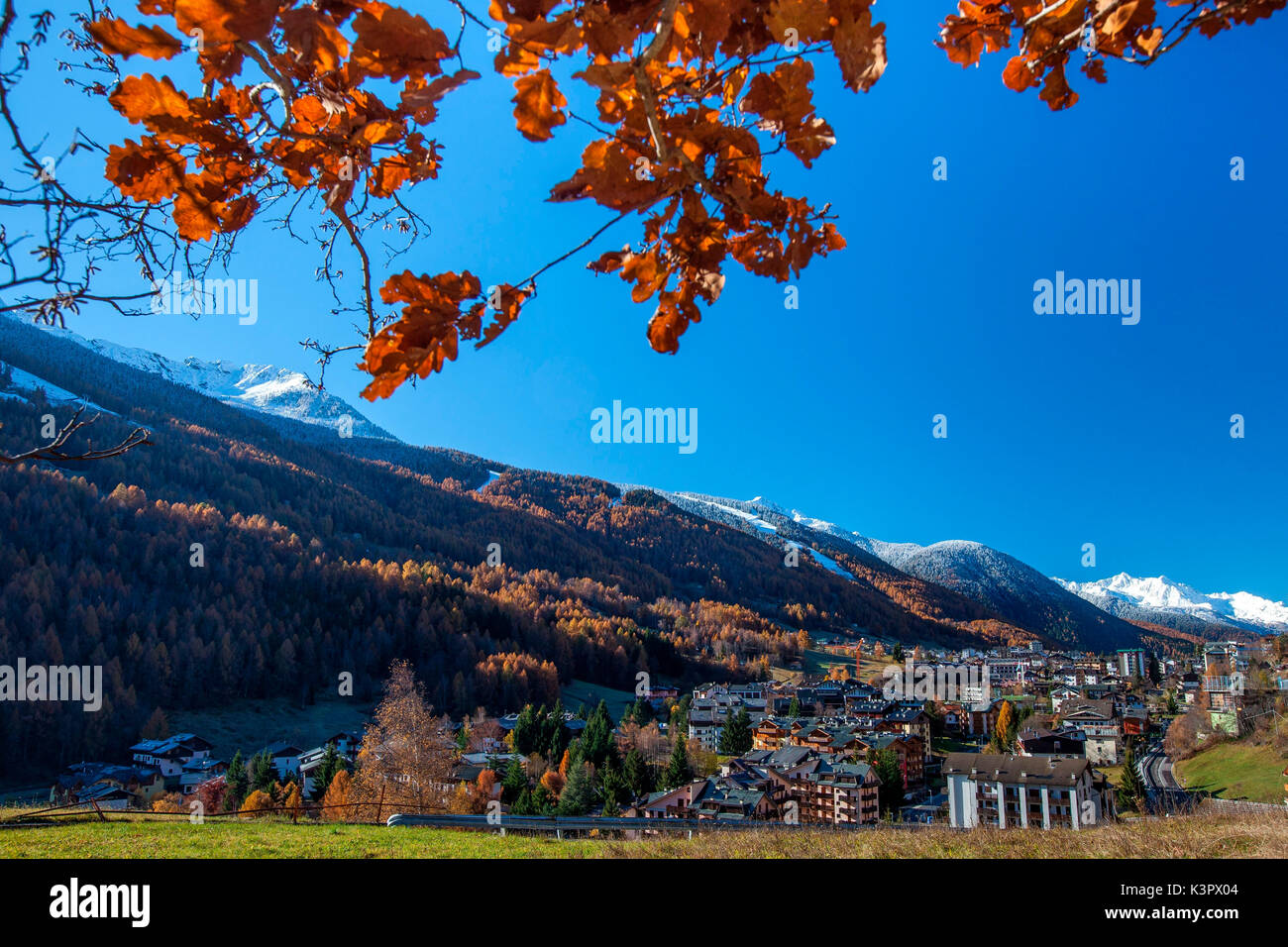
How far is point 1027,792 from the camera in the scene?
20.2m

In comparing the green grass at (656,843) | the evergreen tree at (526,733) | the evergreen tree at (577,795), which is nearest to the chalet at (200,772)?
the evergreen tree at (526,733)

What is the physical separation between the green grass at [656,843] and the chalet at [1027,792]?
14.9m

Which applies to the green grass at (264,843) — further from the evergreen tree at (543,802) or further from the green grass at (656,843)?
the evergreen tree at (543,802)

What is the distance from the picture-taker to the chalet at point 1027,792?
757 inches

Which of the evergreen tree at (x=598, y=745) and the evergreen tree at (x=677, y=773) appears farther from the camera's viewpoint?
the evergreen tree at (x=598, y=745)

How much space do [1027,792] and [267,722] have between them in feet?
160

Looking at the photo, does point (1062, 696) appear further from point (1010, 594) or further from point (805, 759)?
point (1010, 594)

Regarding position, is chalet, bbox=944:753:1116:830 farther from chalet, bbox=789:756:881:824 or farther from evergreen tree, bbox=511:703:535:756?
evergreen tree, bbox=511:703:535:756

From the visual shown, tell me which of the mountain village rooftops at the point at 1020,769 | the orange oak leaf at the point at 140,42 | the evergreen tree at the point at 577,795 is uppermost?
the orange oak leaf at the point at 140,42

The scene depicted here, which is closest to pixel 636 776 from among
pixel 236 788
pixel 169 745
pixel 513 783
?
pixel 513 783

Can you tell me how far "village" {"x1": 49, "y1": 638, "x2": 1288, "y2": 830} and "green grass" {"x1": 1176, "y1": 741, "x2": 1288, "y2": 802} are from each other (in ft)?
4.13

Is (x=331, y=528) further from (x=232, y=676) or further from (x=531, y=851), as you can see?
(x=531, y=851)

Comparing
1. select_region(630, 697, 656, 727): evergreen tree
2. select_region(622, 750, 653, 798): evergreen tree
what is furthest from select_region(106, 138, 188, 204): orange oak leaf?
select_region(630, 697, 656, 727): evergreen tree
